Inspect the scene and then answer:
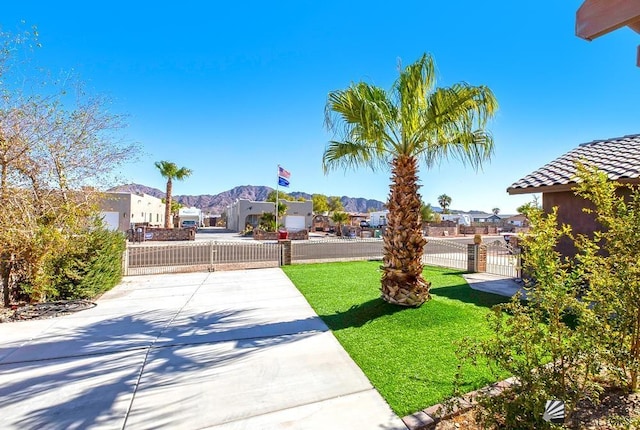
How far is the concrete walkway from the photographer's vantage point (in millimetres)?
3188

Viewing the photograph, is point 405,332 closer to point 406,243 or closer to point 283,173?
point 406,243

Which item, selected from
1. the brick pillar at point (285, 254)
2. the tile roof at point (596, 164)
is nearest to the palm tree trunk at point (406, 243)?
the tile roof at point (596, 164)

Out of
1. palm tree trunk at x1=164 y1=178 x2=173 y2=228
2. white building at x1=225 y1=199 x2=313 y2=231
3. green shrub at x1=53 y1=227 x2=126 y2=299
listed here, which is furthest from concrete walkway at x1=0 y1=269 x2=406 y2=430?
white building at x1=225 y1=199 x2=313 y2=231

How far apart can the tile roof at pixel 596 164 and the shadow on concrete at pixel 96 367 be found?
26.1 ft

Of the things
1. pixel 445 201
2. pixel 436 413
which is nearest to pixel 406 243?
pixel 436 413

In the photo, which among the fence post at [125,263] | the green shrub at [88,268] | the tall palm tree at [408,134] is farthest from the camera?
the fence post at [125,263]

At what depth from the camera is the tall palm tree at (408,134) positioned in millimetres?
6352

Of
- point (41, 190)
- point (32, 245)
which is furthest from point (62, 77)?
point (32, 245)

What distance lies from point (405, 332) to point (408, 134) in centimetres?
414

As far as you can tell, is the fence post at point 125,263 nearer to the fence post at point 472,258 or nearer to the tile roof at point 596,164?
the fence post at point 472,258

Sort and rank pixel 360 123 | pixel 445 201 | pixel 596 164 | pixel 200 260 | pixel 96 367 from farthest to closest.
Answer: pixel 445 201 < pixel 200 260 < pixel 596 164 < pixel 360 123 < pixel 96 367

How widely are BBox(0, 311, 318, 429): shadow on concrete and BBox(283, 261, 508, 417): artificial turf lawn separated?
3.78ft

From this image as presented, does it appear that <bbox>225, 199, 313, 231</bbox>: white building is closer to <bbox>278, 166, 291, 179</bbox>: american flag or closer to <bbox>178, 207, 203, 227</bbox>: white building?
<bbox>278, 166, 291, 179</bbox>: american flag

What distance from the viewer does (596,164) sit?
27.5ft
